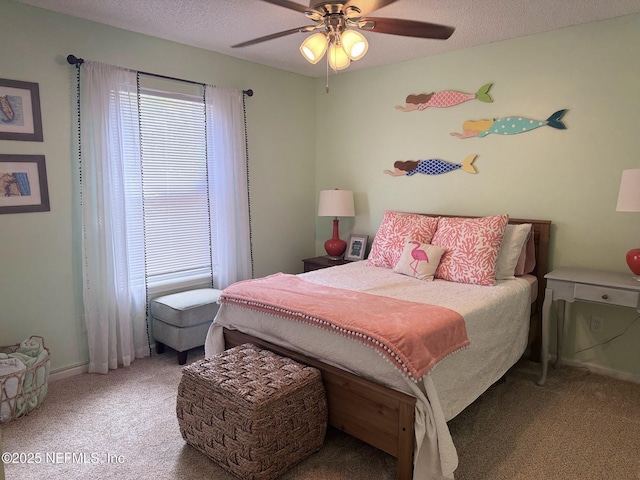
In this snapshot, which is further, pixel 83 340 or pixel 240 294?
pixel 83 340

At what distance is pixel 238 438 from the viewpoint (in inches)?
78.4

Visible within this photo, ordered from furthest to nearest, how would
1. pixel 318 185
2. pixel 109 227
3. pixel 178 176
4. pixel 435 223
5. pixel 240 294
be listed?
pixel 318 185 → pixel 178 176 → pixel 435 223 → pixel 109 227 → pixel 240 294

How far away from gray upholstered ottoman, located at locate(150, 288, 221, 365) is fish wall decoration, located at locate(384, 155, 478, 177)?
2018 millimetres

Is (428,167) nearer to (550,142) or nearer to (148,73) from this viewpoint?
(550,142)

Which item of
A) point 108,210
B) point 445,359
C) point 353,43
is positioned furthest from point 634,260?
point 108,210

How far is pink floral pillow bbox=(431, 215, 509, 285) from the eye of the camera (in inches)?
116

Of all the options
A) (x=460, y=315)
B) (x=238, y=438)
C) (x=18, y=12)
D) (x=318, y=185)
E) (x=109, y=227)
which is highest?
(x=18, y=12)

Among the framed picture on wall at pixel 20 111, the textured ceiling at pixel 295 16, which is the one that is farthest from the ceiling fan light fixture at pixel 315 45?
the framed picture on wall at pixel 20 111

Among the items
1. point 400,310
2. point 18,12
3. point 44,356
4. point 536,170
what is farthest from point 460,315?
point 18,12

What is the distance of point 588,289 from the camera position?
8.96 ft

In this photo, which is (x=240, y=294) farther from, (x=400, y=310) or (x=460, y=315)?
(x=460, y=315)

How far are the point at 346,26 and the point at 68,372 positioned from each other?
293cm

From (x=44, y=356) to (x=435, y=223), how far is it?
2.86 m

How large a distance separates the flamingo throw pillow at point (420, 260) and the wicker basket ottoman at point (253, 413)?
1.22 metres
